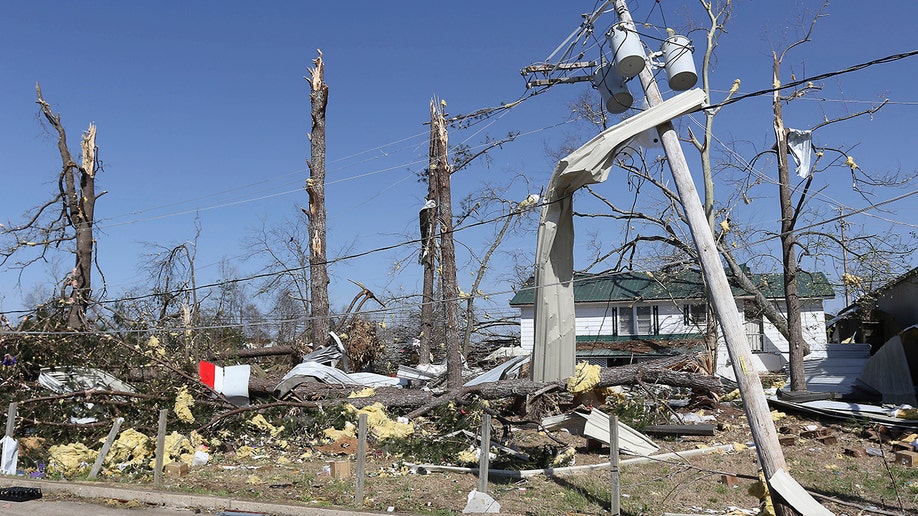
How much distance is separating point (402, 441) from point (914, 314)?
14913 millimetres

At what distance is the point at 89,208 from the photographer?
16.9 metres

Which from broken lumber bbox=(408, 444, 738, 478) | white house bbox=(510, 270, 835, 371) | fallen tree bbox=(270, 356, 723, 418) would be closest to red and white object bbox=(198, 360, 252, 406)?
fallen tree bbox=(270, 356, 723, 418)

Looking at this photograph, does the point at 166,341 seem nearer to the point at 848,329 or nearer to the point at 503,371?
the point at 503,371

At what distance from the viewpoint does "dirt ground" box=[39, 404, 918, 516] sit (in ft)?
25.4

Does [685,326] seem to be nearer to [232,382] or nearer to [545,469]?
[232,382]

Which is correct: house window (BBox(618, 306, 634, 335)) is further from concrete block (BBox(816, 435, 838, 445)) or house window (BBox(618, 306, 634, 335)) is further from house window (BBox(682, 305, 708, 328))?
concrete block (BBox(816, 435, 838, 445))

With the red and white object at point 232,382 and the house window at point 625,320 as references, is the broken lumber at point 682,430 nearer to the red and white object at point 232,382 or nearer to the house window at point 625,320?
the red and white object at point 232,382

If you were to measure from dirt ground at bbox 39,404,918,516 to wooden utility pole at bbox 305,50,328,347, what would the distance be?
5.26 meters

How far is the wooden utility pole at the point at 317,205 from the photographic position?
1661 cm

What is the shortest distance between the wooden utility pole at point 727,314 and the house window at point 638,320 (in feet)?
75.2

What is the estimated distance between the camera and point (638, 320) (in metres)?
29.3

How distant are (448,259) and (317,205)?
429 cm

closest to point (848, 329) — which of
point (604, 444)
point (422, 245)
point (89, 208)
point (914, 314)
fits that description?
point (914, 314)

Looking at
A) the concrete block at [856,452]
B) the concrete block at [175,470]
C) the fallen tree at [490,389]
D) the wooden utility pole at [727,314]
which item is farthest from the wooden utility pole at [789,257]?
the concrete block at [175,470]
